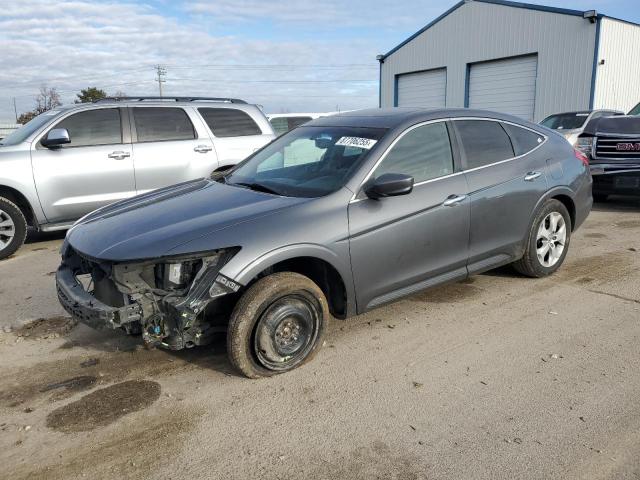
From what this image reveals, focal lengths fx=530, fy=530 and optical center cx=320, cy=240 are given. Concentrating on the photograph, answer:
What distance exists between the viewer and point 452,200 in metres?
4.11

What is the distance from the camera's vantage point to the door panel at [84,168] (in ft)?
21.9

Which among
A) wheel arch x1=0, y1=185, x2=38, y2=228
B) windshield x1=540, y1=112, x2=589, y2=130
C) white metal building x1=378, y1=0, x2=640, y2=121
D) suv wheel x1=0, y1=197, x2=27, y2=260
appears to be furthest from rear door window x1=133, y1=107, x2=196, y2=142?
white metal building x1=378, y1=0, x2=640, y2=121

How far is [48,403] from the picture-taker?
3.21m

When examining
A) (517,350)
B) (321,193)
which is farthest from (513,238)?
(321,193)

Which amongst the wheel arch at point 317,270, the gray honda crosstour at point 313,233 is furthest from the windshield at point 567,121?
the wheel arch at point 317,270

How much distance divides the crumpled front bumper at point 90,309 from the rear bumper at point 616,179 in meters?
8.32

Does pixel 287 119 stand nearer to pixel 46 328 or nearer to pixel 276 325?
pixel 46 328

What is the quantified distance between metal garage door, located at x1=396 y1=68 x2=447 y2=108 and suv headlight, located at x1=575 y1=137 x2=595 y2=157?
601 inches

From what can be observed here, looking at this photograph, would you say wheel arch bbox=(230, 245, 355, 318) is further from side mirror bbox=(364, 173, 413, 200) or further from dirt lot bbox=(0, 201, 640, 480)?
side mirror bbox=(364, 173, 413, 200)

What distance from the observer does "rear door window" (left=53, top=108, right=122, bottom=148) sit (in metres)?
6.92

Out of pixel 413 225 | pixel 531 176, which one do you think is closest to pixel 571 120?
pixel 531 176

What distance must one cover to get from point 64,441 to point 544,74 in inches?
844

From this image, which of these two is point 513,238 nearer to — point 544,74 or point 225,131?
point 225,131

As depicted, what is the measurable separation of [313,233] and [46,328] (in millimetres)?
2518
